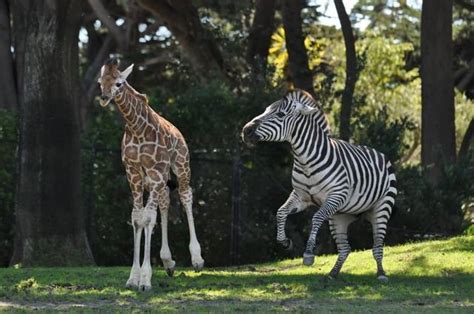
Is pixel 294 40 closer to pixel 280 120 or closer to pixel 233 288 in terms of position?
pixel 280 120

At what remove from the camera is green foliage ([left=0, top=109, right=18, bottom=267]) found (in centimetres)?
1855

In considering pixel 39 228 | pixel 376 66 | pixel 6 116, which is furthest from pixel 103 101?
pixel 376 66

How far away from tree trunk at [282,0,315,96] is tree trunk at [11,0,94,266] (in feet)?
26.6

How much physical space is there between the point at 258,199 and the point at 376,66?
75.7 feet

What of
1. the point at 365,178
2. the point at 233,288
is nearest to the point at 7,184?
the point at 233,288

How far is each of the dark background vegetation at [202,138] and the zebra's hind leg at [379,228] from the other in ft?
11.1

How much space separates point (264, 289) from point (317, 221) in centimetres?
105

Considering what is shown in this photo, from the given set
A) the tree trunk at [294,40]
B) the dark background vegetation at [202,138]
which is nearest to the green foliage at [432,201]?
the dark background vegetation at [202,138]

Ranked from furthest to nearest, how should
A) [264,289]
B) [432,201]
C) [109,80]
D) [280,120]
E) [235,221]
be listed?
1. [235,221]
2. [432,201]
3. [280,120]
4. [264,289]
5. [109,80]

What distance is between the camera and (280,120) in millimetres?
12789

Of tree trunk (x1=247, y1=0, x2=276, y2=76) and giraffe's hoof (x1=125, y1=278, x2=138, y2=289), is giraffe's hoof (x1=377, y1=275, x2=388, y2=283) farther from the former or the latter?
tree trunk (x1=247, y1=0, x2=276, y2=76)

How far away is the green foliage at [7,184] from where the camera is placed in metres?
18.5

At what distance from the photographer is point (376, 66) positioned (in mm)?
Result: 42375

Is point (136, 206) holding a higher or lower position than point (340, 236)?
higher
